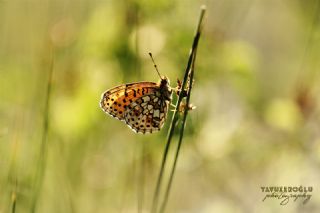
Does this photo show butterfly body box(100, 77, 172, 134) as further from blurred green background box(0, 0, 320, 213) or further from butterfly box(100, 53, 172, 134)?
blurred green background box(0, 0, 320, 213)

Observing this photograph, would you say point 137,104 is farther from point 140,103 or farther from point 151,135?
point 151,135

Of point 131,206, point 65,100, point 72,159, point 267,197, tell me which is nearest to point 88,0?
point 65,100

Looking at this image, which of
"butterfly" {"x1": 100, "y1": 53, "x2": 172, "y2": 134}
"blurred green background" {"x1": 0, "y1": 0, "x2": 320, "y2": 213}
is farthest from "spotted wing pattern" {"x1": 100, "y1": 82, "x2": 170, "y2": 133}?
"blurred green background" {"x1": 0, "y1": 0, "x2": 320, "y2": 213}

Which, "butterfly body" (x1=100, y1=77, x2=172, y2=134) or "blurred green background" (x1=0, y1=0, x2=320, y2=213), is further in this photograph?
"blurred green background" (x1=0, y1=0, x2=320, y2=213)

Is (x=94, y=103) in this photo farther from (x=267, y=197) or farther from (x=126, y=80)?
(x=267, y=197)

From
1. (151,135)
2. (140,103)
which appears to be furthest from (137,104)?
(151,135)

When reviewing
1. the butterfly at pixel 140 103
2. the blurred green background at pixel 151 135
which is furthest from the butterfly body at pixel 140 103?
the blurred green background at pixel 151 135
